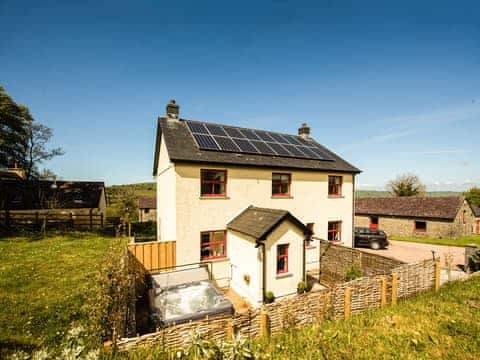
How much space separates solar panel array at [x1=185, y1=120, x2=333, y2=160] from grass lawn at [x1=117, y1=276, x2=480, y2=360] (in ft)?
A: 32.5

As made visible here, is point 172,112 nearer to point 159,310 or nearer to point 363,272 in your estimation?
point 159,310

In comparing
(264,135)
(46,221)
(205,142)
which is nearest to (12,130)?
(46,221)

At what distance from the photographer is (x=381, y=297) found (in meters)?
7.71

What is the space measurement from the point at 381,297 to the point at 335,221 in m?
8.98

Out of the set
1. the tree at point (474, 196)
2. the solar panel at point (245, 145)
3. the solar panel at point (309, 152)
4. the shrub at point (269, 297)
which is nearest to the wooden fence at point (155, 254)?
the shrub at point (269, 297)

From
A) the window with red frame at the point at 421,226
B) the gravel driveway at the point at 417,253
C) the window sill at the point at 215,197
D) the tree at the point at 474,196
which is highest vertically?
the window sill at the point at 215,197

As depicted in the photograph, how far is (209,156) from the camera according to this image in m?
12.0

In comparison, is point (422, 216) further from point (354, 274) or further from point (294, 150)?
point (354, 274)

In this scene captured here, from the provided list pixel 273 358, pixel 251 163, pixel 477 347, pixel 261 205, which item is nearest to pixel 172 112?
pixel 251 163

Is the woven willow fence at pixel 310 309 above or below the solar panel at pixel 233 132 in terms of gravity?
below

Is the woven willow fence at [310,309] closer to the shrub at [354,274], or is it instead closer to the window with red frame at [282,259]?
the shrub at [354,274]

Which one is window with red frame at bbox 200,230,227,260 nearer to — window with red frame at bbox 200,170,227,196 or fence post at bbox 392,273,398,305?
window with red frame at bbox 200,170,227,196

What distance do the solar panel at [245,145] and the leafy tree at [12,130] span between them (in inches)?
1120

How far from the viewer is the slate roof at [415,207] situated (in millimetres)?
25375
